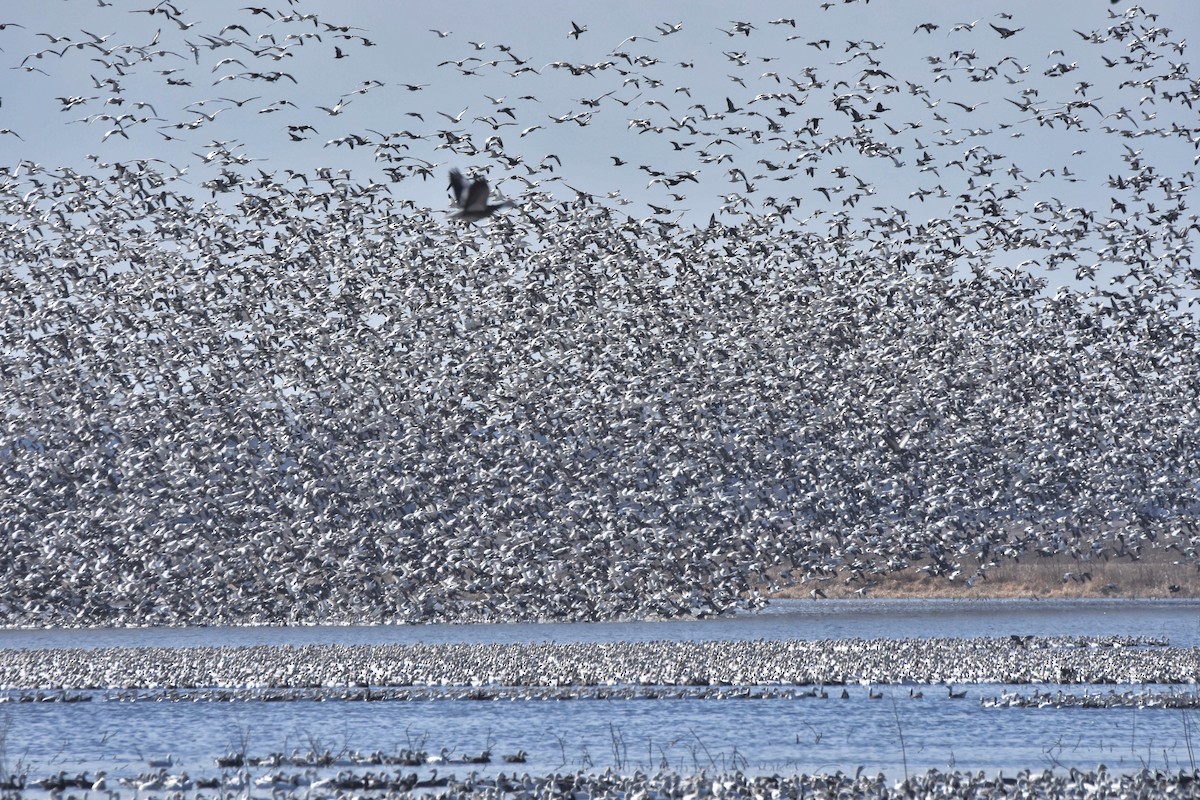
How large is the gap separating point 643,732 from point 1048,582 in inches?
3059

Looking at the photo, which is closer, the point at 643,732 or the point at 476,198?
the point at 476,198

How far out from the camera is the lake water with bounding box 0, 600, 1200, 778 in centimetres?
2959

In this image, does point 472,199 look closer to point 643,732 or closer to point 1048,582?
point 643,732

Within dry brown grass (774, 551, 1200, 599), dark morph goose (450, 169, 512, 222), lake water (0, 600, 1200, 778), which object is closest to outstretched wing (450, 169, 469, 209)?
dark morph goose (450, 169, 512, 222)

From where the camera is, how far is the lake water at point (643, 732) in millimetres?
29594

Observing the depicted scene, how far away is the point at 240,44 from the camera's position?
139 ft

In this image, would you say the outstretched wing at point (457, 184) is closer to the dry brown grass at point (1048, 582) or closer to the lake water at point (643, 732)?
the lake water at point (643, 732)

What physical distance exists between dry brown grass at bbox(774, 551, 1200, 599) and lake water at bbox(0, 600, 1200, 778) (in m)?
63.5

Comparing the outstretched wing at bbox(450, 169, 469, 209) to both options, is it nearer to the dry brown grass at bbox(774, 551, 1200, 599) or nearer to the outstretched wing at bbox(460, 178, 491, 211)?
the outstretched wing at bbox(460, 178, 491, 211)

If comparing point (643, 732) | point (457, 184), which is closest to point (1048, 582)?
point (643, 732)

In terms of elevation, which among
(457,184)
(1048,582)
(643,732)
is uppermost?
(457,184)

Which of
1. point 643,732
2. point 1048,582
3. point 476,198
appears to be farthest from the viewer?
point 1048,582

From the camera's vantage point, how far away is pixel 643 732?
34.8 meters

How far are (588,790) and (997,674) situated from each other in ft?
78.1
